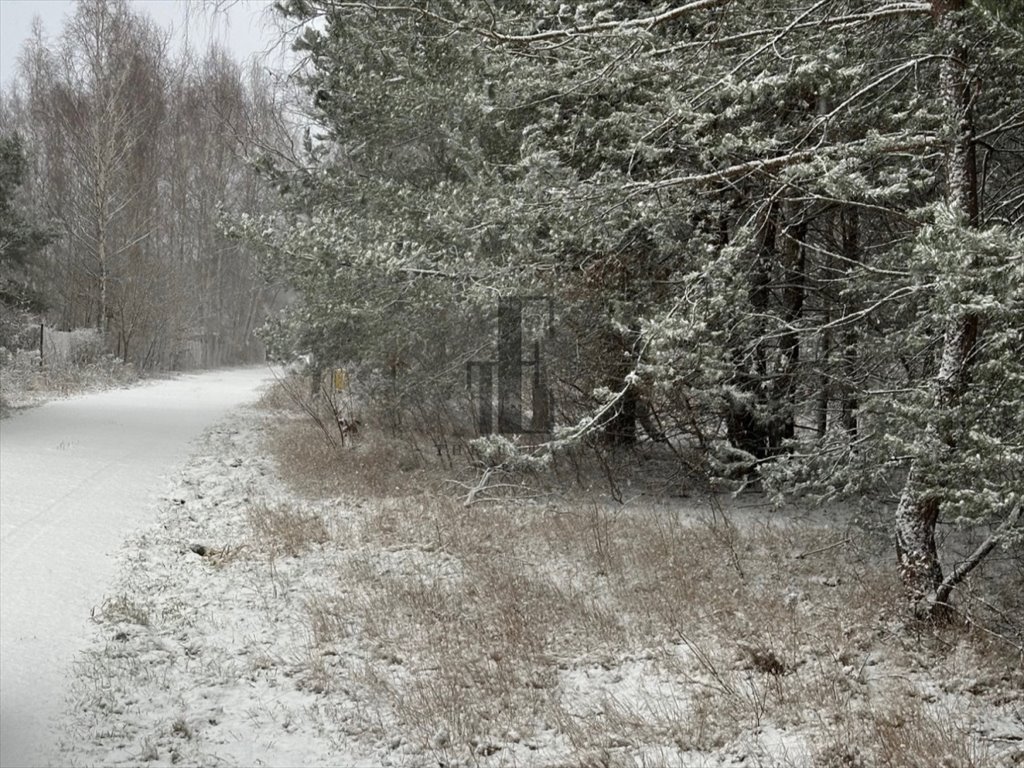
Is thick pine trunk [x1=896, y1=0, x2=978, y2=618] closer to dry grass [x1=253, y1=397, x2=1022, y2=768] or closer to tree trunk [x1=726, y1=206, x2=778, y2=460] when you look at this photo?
dry grass [x1=253, y1=397, x2=1022, y2=768]

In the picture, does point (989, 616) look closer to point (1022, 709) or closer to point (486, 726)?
point (1022, 709)

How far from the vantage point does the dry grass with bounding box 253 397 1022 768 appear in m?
4.41

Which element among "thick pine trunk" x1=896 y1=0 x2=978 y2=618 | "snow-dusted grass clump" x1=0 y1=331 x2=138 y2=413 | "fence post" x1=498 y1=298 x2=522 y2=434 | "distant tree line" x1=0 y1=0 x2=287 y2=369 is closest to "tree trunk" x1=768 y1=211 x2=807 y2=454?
"thick pine trunk" x1=896 y1=0 x2=978 y2=618

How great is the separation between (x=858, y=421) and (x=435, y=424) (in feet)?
21.8

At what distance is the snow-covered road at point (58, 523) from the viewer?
4.98 metres

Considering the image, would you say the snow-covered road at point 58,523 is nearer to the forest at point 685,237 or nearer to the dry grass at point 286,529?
the dry grass at point 286,529

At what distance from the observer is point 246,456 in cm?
1266

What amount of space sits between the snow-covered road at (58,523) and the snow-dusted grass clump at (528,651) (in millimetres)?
275

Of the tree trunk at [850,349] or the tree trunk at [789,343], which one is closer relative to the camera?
the tree trunk at [850,349]

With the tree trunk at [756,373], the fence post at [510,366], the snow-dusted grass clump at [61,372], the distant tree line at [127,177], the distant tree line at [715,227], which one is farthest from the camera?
the distant tree line at [127,177]

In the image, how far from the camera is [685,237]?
27.2 ft

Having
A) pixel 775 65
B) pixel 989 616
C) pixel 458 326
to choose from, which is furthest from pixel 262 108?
pixel 989 616

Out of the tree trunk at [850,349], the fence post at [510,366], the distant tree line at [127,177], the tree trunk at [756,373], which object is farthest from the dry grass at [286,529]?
the distant tree line at [127,177]

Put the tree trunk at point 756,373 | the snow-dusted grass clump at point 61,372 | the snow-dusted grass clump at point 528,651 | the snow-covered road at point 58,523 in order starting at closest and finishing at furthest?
the snow-dusted grass clump at point 528,651 < the snow-covered road at point 58,523 < the tree trunk at point 756,373 < the snow-dusted grass clump at point 61,372
